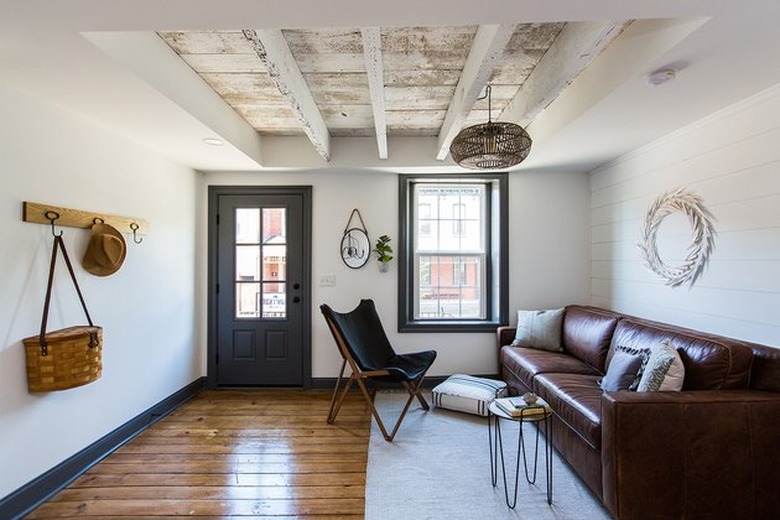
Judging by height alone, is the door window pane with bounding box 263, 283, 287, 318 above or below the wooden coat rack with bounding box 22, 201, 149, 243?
below

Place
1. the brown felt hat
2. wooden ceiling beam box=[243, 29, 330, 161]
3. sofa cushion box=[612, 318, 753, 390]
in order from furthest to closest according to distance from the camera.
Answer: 1. the brown felt hat
2. sofa cushion box=[612, 318, 753, 390]
3. wooden ceiling beam box=[243, 29, 330, 161]

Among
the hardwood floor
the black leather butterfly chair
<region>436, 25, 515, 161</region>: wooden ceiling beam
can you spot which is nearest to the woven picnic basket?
the hardwood floor

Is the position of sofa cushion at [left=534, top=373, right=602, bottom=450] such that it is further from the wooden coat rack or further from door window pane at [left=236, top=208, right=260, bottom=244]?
the wooden coat rack

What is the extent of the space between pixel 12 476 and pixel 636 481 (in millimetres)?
3159

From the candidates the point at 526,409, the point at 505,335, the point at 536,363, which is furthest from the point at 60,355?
the point at 505,335

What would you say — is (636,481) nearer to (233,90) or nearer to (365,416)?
(365,416)

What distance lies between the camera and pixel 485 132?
→ 235 centimetres

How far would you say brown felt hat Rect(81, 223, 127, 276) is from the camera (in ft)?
8.28

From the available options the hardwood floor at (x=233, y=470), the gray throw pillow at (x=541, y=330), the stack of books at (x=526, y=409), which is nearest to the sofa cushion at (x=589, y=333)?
the gray throw pillow at (x=541, y=330)

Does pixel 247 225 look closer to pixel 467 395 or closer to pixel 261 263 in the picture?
pixel 261 263

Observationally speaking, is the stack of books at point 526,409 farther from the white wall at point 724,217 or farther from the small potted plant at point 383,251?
the small potted plant at point 383,251

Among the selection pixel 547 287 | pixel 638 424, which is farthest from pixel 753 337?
pixel 547 287

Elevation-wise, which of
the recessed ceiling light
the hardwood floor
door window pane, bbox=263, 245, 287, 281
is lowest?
the hardwood floor

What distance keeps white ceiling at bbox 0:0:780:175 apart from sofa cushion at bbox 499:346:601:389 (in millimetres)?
1749
